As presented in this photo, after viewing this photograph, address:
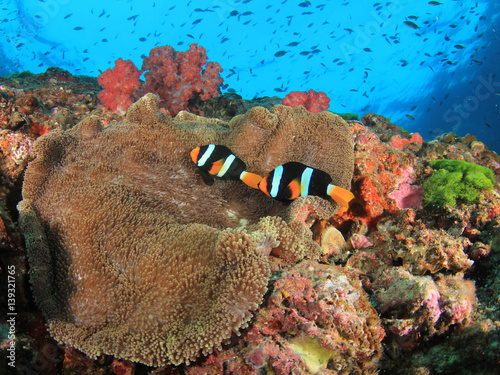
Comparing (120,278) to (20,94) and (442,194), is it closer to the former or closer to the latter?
(20,94)

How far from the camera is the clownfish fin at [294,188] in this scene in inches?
89.0

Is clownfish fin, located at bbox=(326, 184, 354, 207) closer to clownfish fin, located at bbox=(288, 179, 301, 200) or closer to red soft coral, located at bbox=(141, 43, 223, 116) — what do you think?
clownfish fin, located at bbox=(288, 179, 301, 200)

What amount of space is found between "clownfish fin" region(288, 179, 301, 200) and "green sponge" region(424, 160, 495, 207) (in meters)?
1.64

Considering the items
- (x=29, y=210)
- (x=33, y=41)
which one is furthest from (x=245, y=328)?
(x=33, y=41)

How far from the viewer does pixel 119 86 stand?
5.20m

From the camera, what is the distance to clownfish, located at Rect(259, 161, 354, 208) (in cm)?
221

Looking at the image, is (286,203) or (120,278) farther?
(286,203)

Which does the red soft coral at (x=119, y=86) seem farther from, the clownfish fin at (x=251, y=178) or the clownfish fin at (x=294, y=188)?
the clownfish fin at (x=294, y=188)

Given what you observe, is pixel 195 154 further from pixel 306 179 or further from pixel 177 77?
pixel 177 77

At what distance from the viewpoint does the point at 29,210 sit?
1910 mm

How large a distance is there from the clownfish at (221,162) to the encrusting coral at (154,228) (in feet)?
0.92

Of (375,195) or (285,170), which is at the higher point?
(285,170)

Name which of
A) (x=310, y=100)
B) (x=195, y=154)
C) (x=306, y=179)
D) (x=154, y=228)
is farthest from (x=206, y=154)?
(x=310, y=100)

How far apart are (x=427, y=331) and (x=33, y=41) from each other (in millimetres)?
66106
